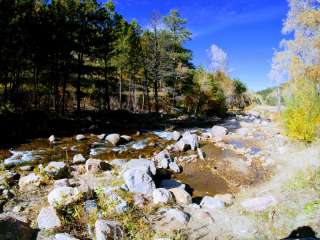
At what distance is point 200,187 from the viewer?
40.2 ft

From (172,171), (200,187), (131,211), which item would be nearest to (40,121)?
(172,171)

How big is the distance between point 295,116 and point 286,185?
19.8 ft

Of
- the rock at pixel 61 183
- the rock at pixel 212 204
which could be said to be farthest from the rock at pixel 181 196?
the rock at pixel 61 183

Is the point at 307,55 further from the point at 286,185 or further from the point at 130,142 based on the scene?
the point at 286,185

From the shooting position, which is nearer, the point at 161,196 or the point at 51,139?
the point at 161,196

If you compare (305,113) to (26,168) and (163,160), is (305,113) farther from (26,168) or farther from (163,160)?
(26,168)

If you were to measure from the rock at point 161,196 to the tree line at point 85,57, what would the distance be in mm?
19485

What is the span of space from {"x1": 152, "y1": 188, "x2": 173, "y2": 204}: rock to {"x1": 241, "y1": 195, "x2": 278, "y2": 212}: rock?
2274mm

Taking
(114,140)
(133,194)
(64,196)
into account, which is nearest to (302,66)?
(114,140)

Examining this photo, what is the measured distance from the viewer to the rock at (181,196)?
32.2 ft

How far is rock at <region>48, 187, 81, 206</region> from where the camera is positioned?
8.27 meters

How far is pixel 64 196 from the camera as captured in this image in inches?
330

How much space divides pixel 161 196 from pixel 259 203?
2950 mm

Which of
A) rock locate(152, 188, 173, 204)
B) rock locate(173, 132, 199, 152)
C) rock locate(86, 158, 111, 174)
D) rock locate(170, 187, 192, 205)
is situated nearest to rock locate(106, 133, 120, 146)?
rock locate(173, 132, 199, 152)
